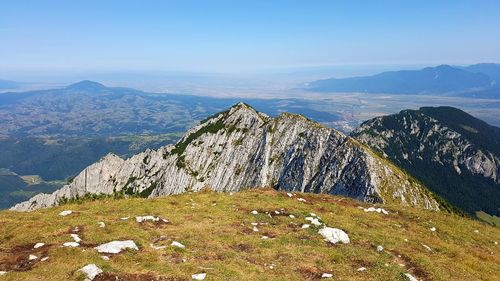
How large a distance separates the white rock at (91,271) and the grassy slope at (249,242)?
51 centimetres

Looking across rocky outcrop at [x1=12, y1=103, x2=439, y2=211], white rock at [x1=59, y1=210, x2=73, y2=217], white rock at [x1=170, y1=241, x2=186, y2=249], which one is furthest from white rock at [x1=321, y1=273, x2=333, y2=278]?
rocky outcrop at [x1=12, y1=103, x2=439, y2=211]

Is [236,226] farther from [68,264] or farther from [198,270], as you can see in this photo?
[68,264]

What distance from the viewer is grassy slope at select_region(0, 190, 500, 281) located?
26.9m

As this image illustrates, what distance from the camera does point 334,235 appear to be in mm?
35906

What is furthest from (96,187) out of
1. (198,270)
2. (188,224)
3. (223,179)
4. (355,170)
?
(198,270)

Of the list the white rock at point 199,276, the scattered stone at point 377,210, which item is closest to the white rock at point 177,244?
the white rock at point 199,276

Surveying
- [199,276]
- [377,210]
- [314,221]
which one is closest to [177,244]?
[199,276]

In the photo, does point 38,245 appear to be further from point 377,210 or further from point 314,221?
point 377,210

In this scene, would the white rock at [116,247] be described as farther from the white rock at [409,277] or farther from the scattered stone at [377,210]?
the scattered stone at [377,210]

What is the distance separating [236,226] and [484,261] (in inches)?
911

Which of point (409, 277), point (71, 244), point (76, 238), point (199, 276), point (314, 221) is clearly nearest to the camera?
point (199, 276)

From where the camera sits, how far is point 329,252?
31609 millimetres

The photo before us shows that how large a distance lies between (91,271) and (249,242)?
13362 mm

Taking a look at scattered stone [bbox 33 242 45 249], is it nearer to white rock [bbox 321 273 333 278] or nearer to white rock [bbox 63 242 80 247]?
white rock [bbox 63 242 80 247]
